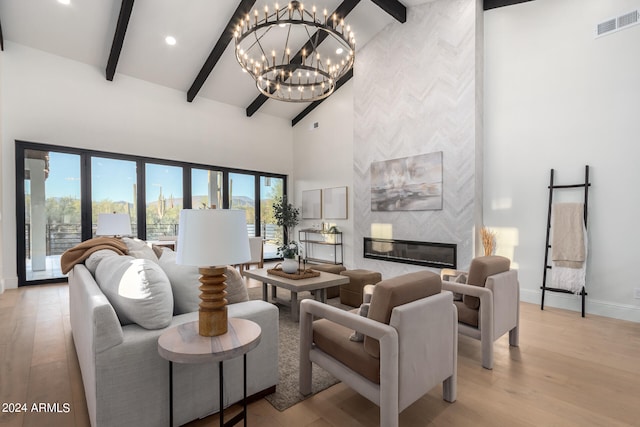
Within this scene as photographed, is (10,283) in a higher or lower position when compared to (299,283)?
lower

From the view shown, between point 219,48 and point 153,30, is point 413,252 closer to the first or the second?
point 219,48

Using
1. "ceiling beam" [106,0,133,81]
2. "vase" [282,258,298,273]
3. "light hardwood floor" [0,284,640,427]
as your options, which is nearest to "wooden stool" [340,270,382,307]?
"vase" [282,258,298,273]

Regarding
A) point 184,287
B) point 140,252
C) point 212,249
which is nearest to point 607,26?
point 212,249

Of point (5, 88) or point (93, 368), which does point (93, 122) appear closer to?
point (5, 88)

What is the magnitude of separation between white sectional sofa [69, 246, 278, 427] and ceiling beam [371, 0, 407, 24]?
17.2 feet

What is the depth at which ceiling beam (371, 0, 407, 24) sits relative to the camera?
16.3 ft

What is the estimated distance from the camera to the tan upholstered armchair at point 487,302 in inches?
94.7

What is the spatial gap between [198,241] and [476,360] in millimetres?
2443

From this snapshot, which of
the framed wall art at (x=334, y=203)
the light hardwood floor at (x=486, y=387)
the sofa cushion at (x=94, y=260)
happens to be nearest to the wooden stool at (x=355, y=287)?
the light hardwood floor at (x=486, y=387)

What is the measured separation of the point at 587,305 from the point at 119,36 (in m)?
7.54

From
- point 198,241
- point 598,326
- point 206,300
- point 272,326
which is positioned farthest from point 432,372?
point 598,326

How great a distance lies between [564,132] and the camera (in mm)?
A: 3975

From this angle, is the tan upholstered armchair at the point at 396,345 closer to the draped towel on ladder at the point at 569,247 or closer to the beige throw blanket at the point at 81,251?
the beige throw blanket at the point at 81,251

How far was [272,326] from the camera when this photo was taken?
80.0 inches
